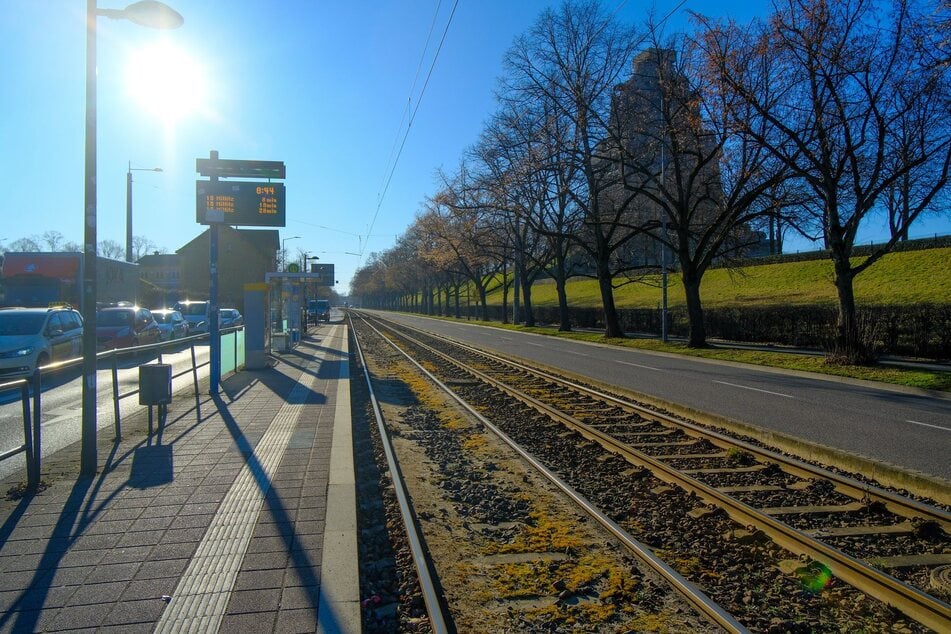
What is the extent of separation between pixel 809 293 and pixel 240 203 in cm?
3757

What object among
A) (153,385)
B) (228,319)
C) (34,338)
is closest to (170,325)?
Answer: (228,319)

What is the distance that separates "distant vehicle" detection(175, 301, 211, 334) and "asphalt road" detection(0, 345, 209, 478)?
45.0ft

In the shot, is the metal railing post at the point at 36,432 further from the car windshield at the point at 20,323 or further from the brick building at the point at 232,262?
the brick building at the point at 232,262

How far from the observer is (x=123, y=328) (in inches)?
829

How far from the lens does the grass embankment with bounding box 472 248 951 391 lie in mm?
18081

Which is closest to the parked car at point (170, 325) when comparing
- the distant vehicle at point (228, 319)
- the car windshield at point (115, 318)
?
the car windshield at point (115, 318)

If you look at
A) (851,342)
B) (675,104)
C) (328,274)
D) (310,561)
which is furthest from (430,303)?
(310,561)

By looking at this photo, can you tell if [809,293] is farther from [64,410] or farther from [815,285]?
[64,410]

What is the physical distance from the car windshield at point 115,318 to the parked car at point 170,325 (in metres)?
3.47

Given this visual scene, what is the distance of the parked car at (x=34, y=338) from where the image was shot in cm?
1443

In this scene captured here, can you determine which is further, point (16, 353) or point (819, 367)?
point (819, 367)

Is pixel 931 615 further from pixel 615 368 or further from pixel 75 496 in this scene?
pixel 615 368

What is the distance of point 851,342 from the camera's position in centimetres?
1922

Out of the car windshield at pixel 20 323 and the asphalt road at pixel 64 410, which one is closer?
the asphalt road at pixel 64 410
